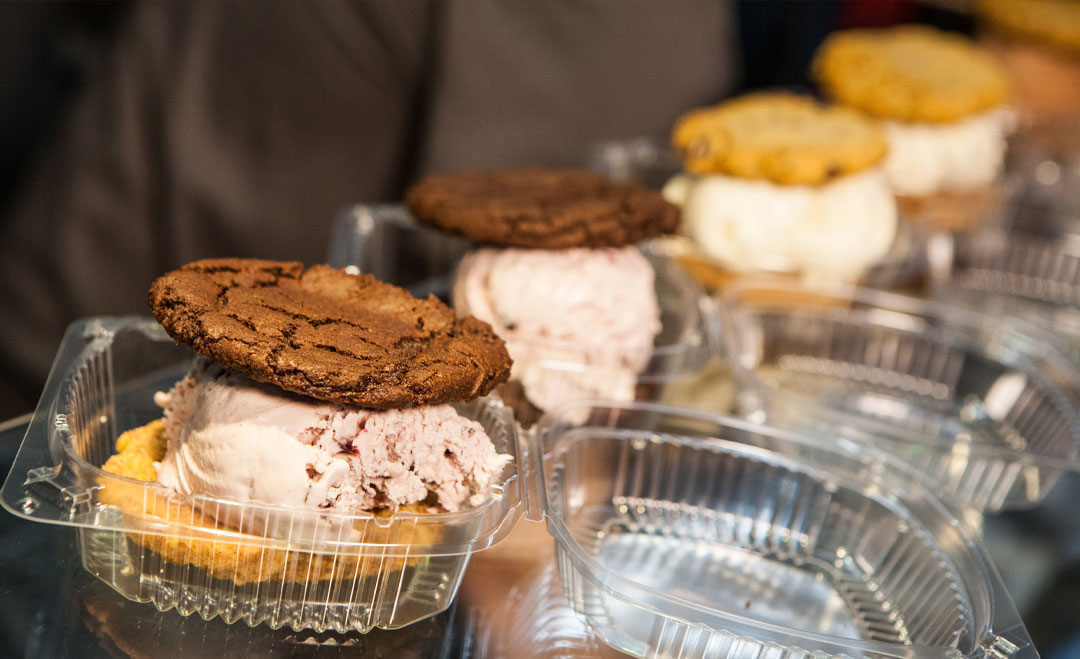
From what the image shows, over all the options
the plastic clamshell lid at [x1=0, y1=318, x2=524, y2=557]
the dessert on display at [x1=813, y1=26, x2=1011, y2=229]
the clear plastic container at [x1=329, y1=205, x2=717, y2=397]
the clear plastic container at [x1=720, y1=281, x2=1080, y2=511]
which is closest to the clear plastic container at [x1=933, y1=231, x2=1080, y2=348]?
the dessert on display at [x1=813, y1=26, x2=1011, y2=229]

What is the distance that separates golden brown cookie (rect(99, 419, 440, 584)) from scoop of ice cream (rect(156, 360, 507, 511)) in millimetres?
39

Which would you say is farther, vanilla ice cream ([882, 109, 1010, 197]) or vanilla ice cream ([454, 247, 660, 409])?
vanilla ice cream ([882, 109, 1010, 197])

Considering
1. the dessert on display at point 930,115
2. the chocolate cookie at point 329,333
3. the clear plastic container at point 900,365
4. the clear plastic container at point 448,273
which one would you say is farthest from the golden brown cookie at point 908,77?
the chocolate cookie at point 329,333

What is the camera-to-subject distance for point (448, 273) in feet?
6.74

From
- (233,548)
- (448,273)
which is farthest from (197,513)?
(448,273)

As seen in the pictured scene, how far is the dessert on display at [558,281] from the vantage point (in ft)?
5.05

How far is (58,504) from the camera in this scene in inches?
39.4

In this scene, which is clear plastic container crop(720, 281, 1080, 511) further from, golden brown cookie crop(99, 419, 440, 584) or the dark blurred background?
the dark blurred background

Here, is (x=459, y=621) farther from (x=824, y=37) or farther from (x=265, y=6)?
(x=824, y=37)

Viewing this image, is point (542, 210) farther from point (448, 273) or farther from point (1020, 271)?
point (1020, 271)

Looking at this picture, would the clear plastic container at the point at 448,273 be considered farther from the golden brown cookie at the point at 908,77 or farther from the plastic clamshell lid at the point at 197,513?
the golden brown cookie at the point at 908,77

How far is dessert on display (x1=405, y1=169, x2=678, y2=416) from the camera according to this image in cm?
154

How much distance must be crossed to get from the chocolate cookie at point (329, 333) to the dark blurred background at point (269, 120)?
1.56 metres

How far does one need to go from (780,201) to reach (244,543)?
1560 mm
